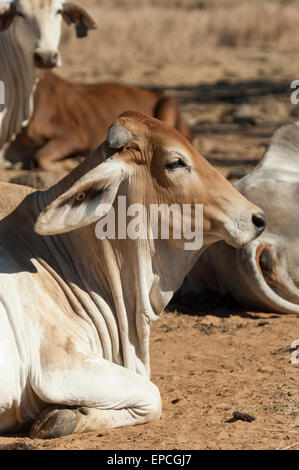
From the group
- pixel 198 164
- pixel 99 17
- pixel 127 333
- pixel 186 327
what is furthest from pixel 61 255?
pixel 99 17

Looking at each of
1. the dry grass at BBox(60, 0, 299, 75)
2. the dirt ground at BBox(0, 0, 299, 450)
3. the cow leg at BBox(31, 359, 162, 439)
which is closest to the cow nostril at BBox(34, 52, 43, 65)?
the dirt ground at BBox(0, 0, 299, 450)

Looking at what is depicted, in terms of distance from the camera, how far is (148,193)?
11.3 feet

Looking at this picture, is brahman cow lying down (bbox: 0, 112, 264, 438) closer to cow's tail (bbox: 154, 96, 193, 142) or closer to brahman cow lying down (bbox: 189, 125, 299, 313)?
brahman cow lying down (bbox: 189, 125, 299, 313)

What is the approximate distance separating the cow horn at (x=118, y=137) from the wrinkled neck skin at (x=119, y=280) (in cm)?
22

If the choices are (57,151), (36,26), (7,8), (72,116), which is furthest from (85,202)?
(72,116)

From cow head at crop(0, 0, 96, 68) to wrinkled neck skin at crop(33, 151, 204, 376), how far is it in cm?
317

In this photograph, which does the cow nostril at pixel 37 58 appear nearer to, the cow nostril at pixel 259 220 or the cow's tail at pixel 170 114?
the cow's tail at pixel 170 114

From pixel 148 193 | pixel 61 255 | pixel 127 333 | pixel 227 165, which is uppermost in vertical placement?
pixel 148 193

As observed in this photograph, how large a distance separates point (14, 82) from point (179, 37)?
35.3ft

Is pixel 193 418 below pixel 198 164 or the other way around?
below

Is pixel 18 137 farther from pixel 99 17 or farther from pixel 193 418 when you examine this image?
pixel 99 17

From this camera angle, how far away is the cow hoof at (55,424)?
3.26 metres

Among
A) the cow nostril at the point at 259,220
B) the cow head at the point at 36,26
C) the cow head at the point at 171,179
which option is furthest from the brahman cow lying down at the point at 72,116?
the cow nostril at the point at 259,220

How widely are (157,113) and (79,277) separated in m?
6.04
